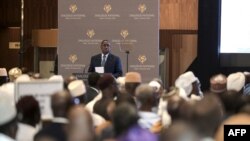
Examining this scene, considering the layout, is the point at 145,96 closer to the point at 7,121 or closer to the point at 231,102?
→ the point at 231,102

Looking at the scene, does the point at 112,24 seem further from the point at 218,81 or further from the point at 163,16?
the point at 218,81

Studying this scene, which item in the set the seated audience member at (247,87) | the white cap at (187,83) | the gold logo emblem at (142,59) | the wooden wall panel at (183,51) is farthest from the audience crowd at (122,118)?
the wooden wall panel at (183,51)

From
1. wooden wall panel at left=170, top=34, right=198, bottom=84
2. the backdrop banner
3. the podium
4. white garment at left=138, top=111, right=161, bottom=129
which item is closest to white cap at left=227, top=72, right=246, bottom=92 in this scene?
white garment at left=138, top=111, right=161, bottom=129

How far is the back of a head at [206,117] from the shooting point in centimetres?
278

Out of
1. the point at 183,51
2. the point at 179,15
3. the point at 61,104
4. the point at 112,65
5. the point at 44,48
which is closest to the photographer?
the point at 61,104

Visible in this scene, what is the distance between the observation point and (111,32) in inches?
439

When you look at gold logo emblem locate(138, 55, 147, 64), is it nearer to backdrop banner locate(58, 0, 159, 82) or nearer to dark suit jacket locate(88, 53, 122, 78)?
backdrop banner locate(58, 0, 159, 82)

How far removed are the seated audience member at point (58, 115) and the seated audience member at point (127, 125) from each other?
355mm

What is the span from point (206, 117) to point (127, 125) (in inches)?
22.1

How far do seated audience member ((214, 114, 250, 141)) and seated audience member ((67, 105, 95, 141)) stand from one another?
3.21 feet

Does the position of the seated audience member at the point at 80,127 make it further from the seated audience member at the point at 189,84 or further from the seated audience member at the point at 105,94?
the seated audience member at the point at 189,84

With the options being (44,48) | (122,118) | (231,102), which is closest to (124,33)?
(44,48)

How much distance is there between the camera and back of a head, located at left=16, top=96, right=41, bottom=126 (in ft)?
12.6

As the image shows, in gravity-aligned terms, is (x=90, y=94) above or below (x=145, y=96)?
below
